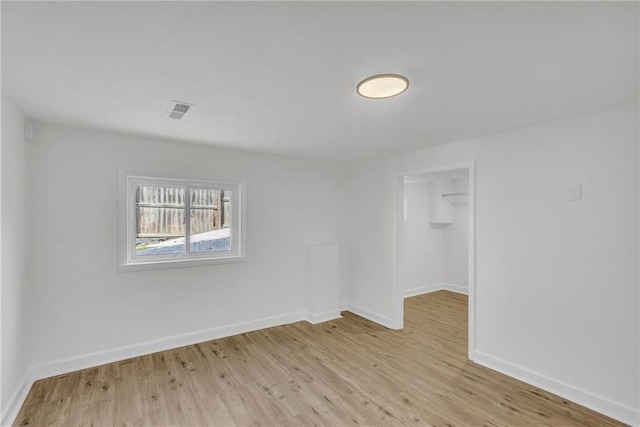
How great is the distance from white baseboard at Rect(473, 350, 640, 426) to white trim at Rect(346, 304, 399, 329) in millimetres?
1217

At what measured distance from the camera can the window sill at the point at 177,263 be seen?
10.6ft

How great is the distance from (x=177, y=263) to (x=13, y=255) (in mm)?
1364

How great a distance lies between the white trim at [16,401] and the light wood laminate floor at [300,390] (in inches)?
2.0

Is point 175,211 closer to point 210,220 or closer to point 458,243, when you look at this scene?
point 210,220

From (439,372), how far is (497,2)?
297 cm

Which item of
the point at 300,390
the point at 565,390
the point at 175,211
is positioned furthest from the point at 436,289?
the point at 175,211

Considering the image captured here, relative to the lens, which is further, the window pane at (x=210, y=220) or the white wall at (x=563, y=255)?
the window pane at (x=210, y=220)

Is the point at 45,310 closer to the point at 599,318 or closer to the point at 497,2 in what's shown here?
the point at 497,2

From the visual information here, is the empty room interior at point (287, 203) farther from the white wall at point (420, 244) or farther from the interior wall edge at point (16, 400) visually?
the white wall at point (420, 244)

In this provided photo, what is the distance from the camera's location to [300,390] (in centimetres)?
264

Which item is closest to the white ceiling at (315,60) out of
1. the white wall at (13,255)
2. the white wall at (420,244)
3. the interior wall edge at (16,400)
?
the white wall at (13,255)

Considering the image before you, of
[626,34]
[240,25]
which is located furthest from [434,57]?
[240,25]

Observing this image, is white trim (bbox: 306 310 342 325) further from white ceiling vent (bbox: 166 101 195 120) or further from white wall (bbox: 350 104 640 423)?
white ceiling vent (bbox: 166 101 195 120)

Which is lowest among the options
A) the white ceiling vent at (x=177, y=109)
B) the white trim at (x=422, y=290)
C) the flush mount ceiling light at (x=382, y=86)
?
the white trim at (x=422, y=290)
